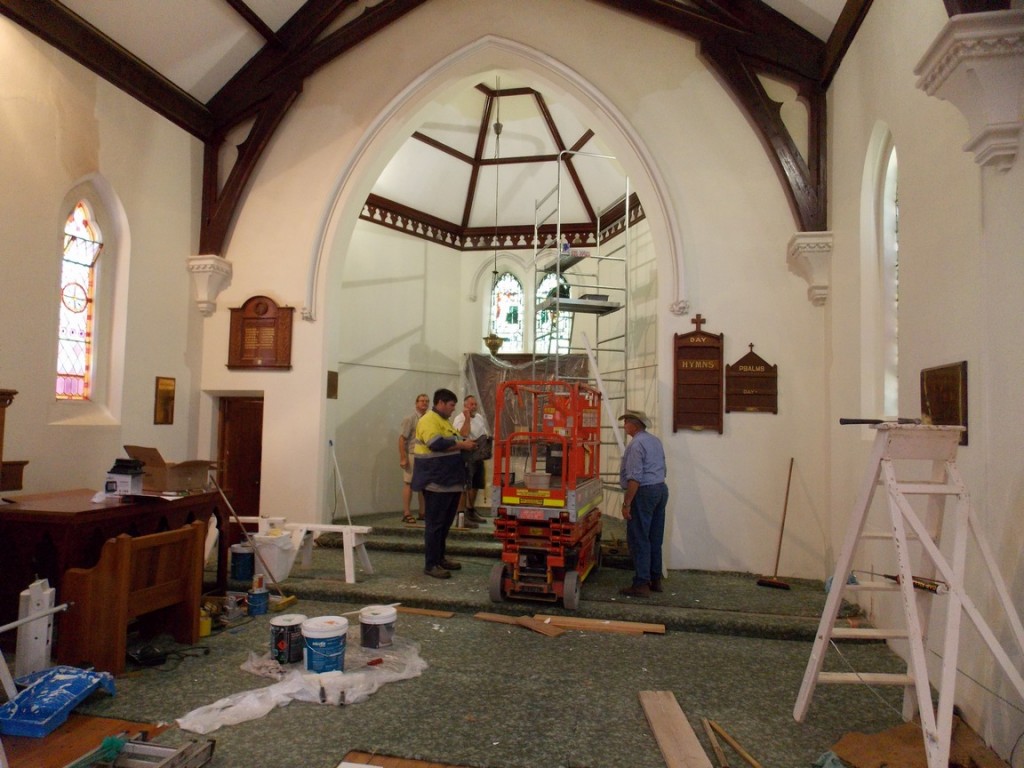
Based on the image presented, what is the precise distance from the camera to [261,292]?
8000 mm

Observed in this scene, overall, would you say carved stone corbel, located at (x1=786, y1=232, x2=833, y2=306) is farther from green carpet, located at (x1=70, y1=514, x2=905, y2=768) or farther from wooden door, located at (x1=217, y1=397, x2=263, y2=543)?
wooden door, located at (x1=217, y1=397, x2=263, y2=543)

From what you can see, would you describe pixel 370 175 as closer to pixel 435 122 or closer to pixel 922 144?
pixel 435 122

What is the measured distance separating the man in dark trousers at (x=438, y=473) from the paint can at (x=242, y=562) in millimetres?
1488

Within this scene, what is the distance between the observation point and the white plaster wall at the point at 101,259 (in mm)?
5699

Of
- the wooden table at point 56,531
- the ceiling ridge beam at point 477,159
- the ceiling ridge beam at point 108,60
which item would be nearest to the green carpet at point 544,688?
the wooden table at point 56,531

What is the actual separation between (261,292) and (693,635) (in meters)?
5.87

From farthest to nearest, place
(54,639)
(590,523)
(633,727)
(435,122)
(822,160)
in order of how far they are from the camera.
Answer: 1. (435,122)
2. (822,160)
3. (590,523)
4. (54,639)
5. (633,727)

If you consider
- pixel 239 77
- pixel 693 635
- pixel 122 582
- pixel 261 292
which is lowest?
pixel 693 635

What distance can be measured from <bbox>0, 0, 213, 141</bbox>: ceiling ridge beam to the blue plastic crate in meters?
5.15

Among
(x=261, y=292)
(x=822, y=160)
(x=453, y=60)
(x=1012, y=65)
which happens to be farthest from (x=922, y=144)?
(x=261, y=292)

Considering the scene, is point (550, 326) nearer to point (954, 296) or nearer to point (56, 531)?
point (954, 296)

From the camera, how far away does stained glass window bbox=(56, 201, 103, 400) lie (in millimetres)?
6438

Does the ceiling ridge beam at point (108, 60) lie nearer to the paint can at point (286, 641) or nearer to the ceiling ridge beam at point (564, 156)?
the ceiling ridge beam at point (564, 156)

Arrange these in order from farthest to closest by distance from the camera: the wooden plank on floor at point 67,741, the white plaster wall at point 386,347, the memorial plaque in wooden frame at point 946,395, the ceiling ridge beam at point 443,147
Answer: the ceiling ridge beam at point 443,147
the white plaster wall at point 386,347
the memorial plaque in wooden frame at point 946,395
the wooden plank on floor at point 67,741
